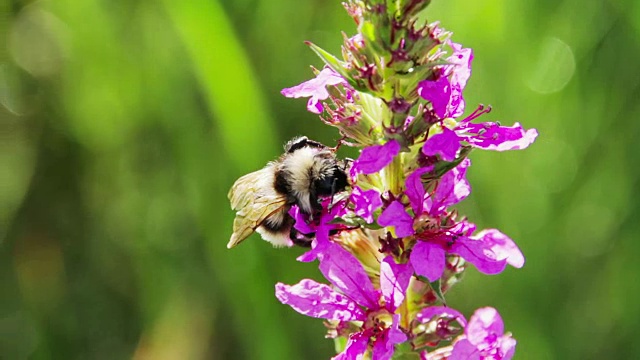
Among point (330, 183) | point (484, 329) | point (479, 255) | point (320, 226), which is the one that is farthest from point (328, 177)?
point (484, 329)

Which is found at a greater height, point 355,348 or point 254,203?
point 254,203

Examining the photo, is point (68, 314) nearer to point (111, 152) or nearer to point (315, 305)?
point (111, 152)

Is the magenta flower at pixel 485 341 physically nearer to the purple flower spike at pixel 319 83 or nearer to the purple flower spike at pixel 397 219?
the purple flower spike at pixel 397 219

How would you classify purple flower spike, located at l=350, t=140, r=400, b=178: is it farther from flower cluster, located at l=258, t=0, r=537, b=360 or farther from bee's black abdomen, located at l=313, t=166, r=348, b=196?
bee's black abdomen, located at l=313, t=166, r=348, b=196

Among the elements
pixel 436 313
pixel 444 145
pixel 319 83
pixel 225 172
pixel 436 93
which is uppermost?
pixel 319 83

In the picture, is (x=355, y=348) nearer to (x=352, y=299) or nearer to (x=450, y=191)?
(x=352, y=299)

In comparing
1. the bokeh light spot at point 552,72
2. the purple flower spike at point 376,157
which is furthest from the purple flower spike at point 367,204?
the bokeh light spot at point 552,72

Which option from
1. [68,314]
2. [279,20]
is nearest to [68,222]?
[68,314]

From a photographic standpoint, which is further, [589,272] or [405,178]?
[589,272]
